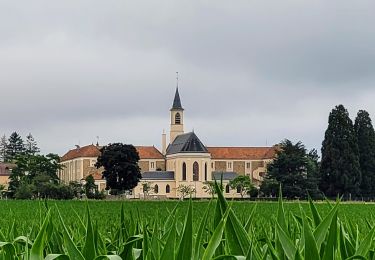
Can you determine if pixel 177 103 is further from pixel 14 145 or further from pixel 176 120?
pixel 14 145

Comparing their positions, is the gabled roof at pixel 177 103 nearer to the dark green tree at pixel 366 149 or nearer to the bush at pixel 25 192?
the dark green tree at pixel 366 149

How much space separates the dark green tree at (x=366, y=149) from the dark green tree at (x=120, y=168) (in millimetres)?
29459

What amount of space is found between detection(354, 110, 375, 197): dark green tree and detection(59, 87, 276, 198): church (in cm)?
3369

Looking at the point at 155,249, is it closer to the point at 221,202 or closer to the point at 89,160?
the point at 221,202

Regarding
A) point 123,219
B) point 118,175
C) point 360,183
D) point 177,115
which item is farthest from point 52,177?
point 123,219

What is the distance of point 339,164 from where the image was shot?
71.0m

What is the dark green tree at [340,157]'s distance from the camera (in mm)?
70750

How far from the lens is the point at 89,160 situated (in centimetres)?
12469

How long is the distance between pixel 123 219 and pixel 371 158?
7492 centimetres

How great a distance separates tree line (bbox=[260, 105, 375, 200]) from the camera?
233 ft

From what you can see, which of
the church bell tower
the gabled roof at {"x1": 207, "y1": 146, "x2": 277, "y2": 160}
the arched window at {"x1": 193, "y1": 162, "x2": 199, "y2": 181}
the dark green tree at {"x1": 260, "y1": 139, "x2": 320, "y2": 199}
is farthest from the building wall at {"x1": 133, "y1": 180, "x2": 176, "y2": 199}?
the dark green tree at {"x1": 260, "y1": 139, "x2": 320, "y2": 199}

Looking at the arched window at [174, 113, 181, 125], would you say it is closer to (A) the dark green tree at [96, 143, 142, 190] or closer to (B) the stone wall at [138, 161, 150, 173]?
(B) the stone wall at [138, 161, 150, 173]

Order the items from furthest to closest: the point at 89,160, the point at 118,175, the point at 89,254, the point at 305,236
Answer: the point at 89,160 < the point at 118,175 < the point at 89,254 < the point at 305,236


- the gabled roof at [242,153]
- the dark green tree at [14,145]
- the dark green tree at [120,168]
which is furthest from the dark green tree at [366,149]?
the dark green tree at [14,145]
